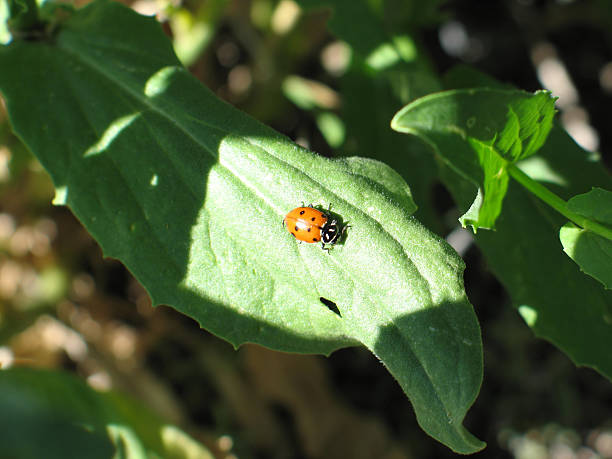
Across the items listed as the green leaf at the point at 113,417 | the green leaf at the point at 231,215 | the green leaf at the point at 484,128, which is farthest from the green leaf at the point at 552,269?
the green leaf at the point at 113,417

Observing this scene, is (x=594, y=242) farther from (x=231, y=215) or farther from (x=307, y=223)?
(x=231, y=215)

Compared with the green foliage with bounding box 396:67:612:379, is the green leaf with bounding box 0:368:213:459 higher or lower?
Result: lower

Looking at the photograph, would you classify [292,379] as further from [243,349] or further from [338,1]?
[338,1]

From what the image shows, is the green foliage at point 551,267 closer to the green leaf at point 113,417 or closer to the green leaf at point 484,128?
the green leaf at point 484,128

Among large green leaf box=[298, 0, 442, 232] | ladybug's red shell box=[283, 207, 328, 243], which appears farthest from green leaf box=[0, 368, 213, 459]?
large green leaf box=[298, 0, 442, 232]

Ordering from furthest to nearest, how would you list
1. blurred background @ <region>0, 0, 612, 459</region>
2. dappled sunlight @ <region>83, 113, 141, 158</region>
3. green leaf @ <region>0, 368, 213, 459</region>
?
blurred background @ <region>0, 0, 612, 459</region> → green leaf @ <region>0, 368, 213, 459</region> → dappled sunlight @ <region>83, 113, 141, 158</region>

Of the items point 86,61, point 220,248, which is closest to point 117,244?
point 220,248

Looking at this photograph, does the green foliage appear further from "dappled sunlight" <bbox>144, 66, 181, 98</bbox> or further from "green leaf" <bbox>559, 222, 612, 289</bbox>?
"dappled sunlight" <bbox>144, 66, 181, 98</bbox>
